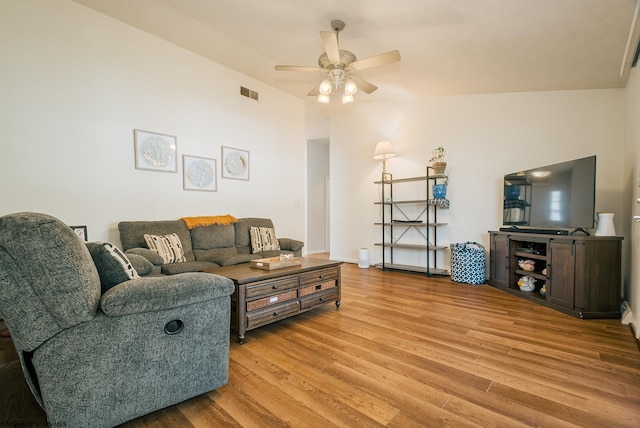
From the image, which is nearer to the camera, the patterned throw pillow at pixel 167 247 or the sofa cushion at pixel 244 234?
the patterned throw pillow at pixel 167 247

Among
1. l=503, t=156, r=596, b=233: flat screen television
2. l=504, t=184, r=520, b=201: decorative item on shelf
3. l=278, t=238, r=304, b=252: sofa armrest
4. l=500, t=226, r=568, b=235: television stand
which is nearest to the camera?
l=503, t=156, r=596, b=233: flat screen television

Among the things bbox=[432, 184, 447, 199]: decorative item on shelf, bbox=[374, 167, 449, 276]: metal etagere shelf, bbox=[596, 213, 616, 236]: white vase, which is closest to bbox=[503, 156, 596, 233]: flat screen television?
bbox=[596, 213, 616, 236]: white vase

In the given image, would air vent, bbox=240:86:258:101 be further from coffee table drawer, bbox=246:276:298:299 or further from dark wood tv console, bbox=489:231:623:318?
dark wood tv console, bbox=489:231:623:318

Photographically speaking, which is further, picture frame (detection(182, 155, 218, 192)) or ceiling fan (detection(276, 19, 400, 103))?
picture frame (detection(182, 155, 218, 192))

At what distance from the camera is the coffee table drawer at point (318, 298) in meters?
2.84

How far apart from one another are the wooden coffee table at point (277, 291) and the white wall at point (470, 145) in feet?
9.10

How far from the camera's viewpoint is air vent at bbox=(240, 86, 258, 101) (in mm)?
4734

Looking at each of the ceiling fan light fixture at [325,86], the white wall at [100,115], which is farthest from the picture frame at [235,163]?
the ceiling fan light fixture at [325,86]

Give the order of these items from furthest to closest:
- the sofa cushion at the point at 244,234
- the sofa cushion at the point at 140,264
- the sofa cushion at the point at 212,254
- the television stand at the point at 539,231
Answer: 1. the sofa cushion at the point at 244,234
2. the sofa cushion at the point at 212,254
3. the television stand at the point at 539,231
4. the sofa cushion at the point at 140,264

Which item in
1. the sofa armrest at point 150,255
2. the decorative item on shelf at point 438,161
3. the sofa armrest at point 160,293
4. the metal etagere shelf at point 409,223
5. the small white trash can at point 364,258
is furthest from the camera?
the small white trash can at point 364,258

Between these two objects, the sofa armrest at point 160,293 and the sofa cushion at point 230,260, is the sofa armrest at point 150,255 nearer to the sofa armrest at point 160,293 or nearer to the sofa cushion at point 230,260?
the sofa cushion at point 230,260

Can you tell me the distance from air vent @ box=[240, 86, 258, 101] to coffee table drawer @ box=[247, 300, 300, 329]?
358 centimetres

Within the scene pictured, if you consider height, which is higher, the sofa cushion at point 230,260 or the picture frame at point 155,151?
the picture frame at point 155,151

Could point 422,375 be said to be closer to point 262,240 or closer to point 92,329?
point 92,329
